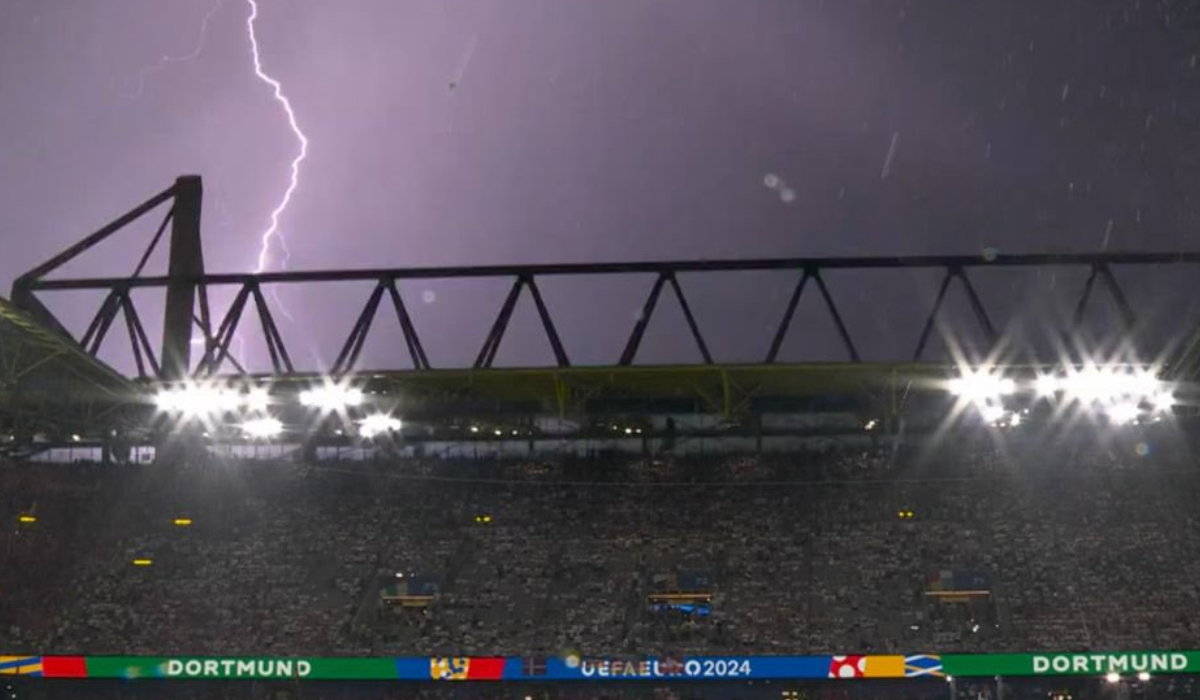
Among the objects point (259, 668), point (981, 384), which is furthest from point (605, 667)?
point (981, 384)

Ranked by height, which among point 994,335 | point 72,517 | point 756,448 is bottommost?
point 994,335

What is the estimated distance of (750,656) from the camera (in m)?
40.3

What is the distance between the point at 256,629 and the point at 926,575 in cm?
2358

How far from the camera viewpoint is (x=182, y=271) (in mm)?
29359

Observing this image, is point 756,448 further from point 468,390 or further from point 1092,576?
point 468,390

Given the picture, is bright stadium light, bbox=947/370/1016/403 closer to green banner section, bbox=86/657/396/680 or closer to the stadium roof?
the stadium roof

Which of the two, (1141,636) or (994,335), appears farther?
(1141,636)

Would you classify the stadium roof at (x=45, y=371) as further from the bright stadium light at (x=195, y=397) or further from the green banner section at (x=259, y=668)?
the green banner section at (x=259, y=668)

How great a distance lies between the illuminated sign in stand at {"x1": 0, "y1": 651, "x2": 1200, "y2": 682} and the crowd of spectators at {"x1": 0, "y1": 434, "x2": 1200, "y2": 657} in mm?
803

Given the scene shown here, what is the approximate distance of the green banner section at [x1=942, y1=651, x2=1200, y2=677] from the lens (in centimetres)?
3859

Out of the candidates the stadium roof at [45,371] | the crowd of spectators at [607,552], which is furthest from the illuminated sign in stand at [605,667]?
Result: the stadium roof at [45,371]

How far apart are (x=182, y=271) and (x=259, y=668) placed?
57.8 ft

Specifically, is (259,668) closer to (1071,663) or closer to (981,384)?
(981,384)

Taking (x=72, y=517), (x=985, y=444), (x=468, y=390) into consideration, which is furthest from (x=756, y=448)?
(x=72, y=517)
